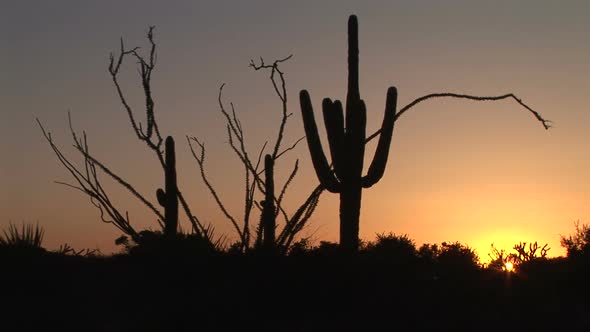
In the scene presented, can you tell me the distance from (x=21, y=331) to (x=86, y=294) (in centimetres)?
129

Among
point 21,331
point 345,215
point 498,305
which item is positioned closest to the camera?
point 21,331

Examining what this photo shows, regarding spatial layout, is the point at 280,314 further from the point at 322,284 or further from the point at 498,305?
the point at 498,305

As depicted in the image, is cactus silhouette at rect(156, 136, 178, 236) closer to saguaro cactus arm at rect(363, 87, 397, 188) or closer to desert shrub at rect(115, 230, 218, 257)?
desert shrub at rect(115, 230, 218, 257)

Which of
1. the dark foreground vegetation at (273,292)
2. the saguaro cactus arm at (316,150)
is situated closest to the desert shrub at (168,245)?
the dark foreground vegetation at (273,292)

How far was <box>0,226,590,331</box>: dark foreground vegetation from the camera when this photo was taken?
37.3ft

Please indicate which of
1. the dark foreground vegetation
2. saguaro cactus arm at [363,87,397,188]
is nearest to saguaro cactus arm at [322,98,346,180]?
→ saguaro cactus arm at [363,87,397,188]

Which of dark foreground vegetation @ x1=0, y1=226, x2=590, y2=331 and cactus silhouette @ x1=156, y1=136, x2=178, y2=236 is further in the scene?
cactus silhouette @ x1=156, y1=136, x2=178, y2=236

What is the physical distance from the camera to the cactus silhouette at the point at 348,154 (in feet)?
42.9

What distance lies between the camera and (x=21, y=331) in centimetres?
1130

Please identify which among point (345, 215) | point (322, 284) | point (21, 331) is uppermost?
point (345, 215)

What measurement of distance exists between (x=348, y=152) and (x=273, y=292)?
2.46m

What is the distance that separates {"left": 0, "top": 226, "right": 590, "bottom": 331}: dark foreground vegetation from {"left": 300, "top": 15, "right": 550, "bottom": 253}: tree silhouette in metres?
0.64

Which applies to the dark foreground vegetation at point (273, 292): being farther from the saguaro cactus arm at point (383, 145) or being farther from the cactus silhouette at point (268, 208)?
the saguaro cactus arm at point (383, 145)

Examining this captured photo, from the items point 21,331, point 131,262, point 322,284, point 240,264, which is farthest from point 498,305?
point 21,331
